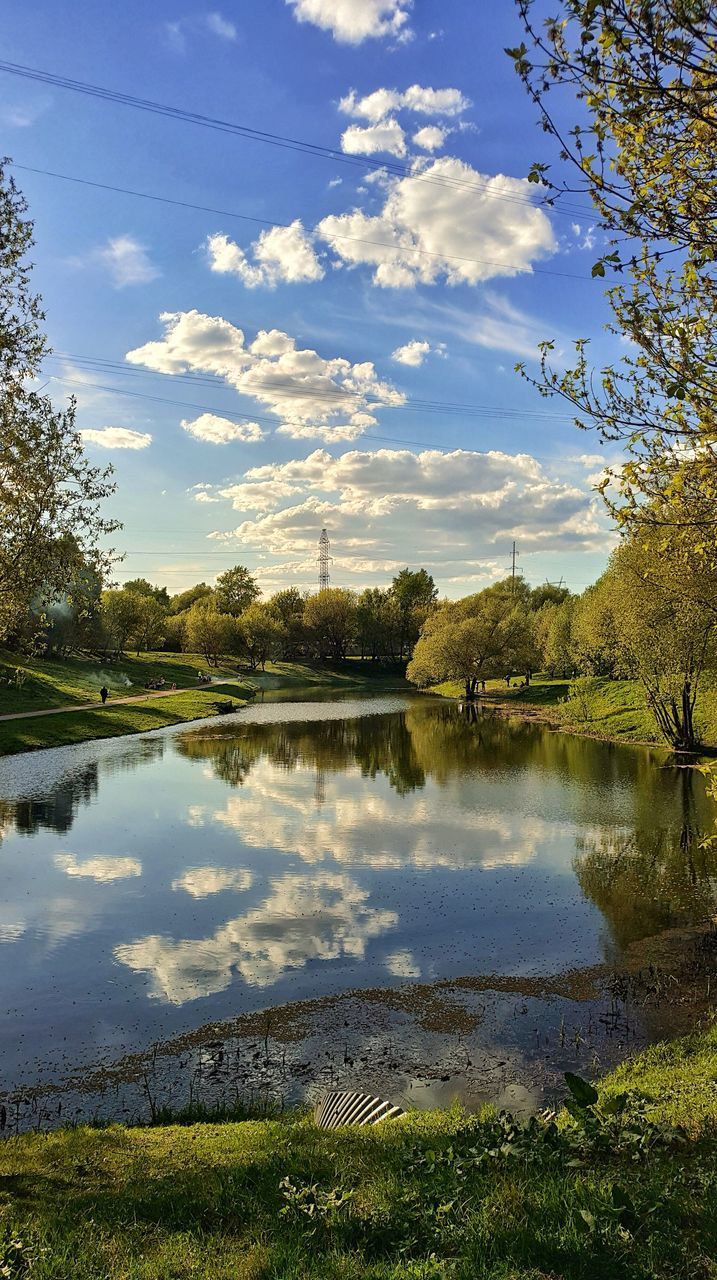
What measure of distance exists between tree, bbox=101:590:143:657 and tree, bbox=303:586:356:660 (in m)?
63.0

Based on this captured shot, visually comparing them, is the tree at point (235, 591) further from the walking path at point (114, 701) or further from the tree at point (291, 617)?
the walking path at point (114, 701)

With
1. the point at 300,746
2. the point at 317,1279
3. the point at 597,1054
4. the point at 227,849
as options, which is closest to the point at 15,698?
the point at 300,746

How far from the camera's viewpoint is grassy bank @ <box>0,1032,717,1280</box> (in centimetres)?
568

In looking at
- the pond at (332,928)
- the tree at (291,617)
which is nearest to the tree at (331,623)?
the tree at (291,617)

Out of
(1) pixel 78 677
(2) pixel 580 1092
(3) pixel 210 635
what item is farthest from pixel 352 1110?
(3) pixel 210 635

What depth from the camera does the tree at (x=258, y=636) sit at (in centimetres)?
13562

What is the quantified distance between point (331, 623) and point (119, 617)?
69274 mm

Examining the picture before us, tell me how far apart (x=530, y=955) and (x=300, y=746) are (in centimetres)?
3718

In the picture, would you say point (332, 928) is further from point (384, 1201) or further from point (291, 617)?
point (291, 617)

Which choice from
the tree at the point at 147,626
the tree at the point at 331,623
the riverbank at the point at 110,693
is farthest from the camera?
the tree at the point at 331,623

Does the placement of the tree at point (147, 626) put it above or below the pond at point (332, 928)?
above

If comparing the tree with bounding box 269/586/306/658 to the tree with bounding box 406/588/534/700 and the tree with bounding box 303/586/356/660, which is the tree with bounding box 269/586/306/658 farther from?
the tree with bounding box 406/588/534/700

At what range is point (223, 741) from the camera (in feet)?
186

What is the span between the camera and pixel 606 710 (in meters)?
63.8
